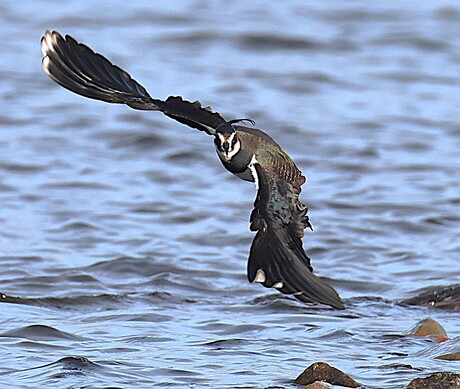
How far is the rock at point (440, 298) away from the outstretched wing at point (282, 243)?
7.05ft

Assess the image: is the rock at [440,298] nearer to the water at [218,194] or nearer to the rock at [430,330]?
the water at [218,194]

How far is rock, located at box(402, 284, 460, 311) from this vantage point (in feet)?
24.0

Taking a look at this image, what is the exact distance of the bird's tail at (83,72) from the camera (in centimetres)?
589

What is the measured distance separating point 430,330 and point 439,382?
50.6 inches

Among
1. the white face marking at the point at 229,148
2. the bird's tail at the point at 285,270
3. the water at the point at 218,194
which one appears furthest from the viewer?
the water at the point at 218,194

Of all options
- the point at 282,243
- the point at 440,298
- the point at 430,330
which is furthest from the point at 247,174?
the point at 440,298

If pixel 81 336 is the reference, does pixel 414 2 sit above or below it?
above

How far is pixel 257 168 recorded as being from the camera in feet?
17.7

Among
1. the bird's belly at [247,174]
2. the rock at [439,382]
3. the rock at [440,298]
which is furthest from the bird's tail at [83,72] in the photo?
the rock at [440,298]

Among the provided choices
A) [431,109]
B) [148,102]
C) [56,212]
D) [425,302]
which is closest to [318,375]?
[148,102]

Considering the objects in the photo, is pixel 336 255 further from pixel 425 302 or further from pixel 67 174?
pixel 67 174

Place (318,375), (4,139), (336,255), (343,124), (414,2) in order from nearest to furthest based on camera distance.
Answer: (318,375) → (336,255) → (4,139) → (343,124) → (414,2)

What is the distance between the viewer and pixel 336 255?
8.64m

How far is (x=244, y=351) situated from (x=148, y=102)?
1320 millimetres
